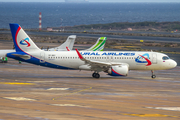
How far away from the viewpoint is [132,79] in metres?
44.9

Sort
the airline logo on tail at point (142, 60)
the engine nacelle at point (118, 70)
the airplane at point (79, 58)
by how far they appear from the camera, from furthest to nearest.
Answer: the airline logo on tail at point (142, 60), the airplane at point (79, 58), the engine nacelle at point (118, 70)

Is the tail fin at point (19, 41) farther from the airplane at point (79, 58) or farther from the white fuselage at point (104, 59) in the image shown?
the white fuselage at point (104, 59)

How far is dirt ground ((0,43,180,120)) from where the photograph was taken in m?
24.4

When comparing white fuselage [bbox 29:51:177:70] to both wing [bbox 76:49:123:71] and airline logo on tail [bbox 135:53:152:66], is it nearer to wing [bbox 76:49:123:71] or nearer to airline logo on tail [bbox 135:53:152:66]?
airline logo on tail [bbox 135:53:152:66]

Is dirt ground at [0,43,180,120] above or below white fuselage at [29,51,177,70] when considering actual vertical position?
below

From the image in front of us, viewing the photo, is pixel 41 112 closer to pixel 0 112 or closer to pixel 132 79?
pixel 0 112

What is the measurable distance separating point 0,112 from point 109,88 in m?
15.6

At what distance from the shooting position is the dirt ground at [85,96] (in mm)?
24422

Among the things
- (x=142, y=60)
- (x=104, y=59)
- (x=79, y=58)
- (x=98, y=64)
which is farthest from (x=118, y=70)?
(x=79, y=58)

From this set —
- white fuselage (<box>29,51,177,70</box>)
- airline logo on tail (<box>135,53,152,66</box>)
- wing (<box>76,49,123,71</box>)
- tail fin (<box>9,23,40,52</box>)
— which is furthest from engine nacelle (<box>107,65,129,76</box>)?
tail fin (<box>9,23,40,52</box>)

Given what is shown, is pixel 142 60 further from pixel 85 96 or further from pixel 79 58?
pixel 85 96

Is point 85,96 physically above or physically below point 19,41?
below

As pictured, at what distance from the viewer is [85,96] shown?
32.3 m

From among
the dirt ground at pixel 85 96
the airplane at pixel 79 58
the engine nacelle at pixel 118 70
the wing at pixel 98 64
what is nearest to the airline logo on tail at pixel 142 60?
the airplane at pixel 79 58
